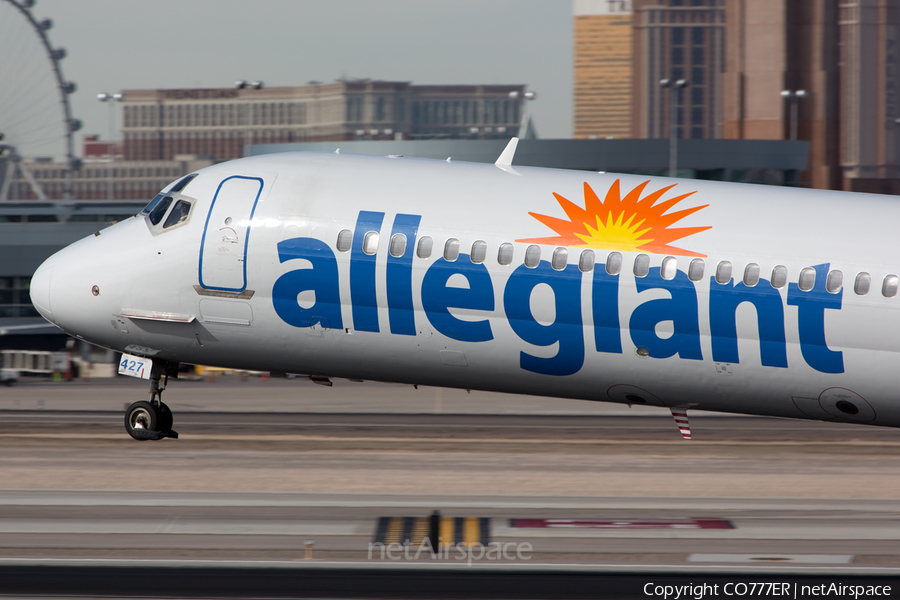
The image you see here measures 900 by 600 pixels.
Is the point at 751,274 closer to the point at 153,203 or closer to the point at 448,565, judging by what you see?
the point at 448,565

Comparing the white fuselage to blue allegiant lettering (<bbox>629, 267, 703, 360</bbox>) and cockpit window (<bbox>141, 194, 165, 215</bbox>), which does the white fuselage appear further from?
cockpit window (<bbox>141, 194, 165, 215</bbox>)

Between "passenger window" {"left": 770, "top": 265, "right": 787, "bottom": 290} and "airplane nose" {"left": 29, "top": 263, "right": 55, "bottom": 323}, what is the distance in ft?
47.4

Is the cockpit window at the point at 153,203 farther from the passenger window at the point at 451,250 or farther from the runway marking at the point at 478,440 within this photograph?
Answer: the runway marking at the point at 478,440

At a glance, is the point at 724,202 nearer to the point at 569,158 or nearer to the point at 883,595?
the point at 883,595

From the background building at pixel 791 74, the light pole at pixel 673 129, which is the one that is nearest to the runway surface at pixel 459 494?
the light pole at pixel 673 129


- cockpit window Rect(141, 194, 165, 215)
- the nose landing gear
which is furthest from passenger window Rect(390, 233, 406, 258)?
the nose landing gear

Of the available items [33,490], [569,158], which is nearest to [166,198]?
[33,490]

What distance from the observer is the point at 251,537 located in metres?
18.0

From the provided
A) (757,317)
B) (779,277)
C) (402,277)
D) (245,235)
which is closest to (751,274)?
(779,277)

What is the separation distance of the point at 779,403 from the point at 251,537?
32.7 ft

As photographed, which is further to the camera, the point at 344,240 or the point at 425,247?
the point at 344,240

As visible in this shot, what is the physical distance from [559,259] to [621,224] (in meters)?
1.36

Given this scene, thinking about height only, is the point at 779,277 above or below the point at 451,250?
below

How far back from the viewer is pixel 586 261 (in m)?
20.6
